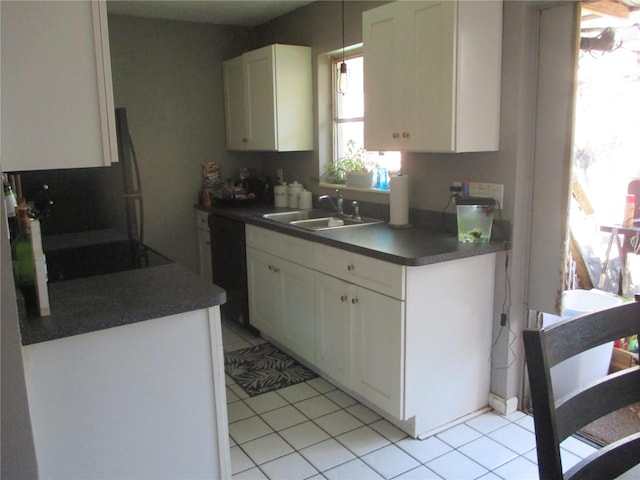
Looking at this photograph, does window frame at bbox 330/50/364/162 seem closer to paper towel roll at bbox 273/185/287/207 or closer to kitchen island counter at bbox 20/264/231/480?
paper towel roll at bbox 273/185/287/207

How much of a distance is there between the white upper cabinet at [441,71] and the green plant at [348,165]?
885 mm

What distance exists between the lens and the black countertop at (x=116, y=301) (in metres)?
1.54

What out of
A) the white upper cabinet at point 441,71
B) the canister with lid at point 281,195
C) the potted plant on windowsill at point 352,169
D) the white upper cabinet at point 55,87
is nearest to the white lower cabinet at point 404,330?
the white upper cabinet at point 441,71

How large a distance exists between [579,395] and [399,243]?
4.76 ft

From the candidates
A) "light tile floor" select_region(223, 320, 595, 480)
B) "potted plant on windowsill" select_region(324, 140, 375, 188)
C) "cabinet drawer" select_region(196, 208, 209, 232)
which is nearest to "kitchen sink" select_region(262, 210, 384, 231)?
"potted plant on windowsill" select_region(324, 140, 375, 188)

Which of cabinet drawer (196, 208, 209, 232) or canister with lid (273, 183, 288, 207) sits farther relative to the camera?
cabinet drawer (196, 208, 209, 232)

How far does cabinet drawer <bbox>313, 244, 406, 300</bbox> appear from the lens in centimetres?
231

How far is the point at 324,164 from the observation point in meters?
3.91

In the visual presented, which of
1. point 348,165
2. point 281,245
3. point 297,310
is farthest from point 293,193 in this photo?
point 297,310

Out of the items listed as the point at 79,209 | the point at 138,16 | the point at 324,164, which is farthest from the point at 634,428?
the point at 138,16

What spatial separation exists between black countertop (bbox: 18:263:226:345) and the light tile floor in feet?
3.01

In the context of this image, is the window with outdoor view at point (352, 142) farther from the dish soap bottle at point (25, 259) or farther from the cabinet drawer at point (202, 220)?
the dish soap bottle at point (25, 259)

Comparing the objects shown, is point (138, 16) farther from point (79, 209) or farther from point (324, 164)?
point (324, 164)

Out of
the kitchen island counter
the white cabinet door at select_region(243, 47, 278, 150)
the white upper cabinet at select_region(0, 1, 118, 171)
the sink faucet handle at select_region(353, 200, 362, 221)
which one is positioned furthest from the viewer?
the white cabinet door at select_region(243, 47, 278, 150)
